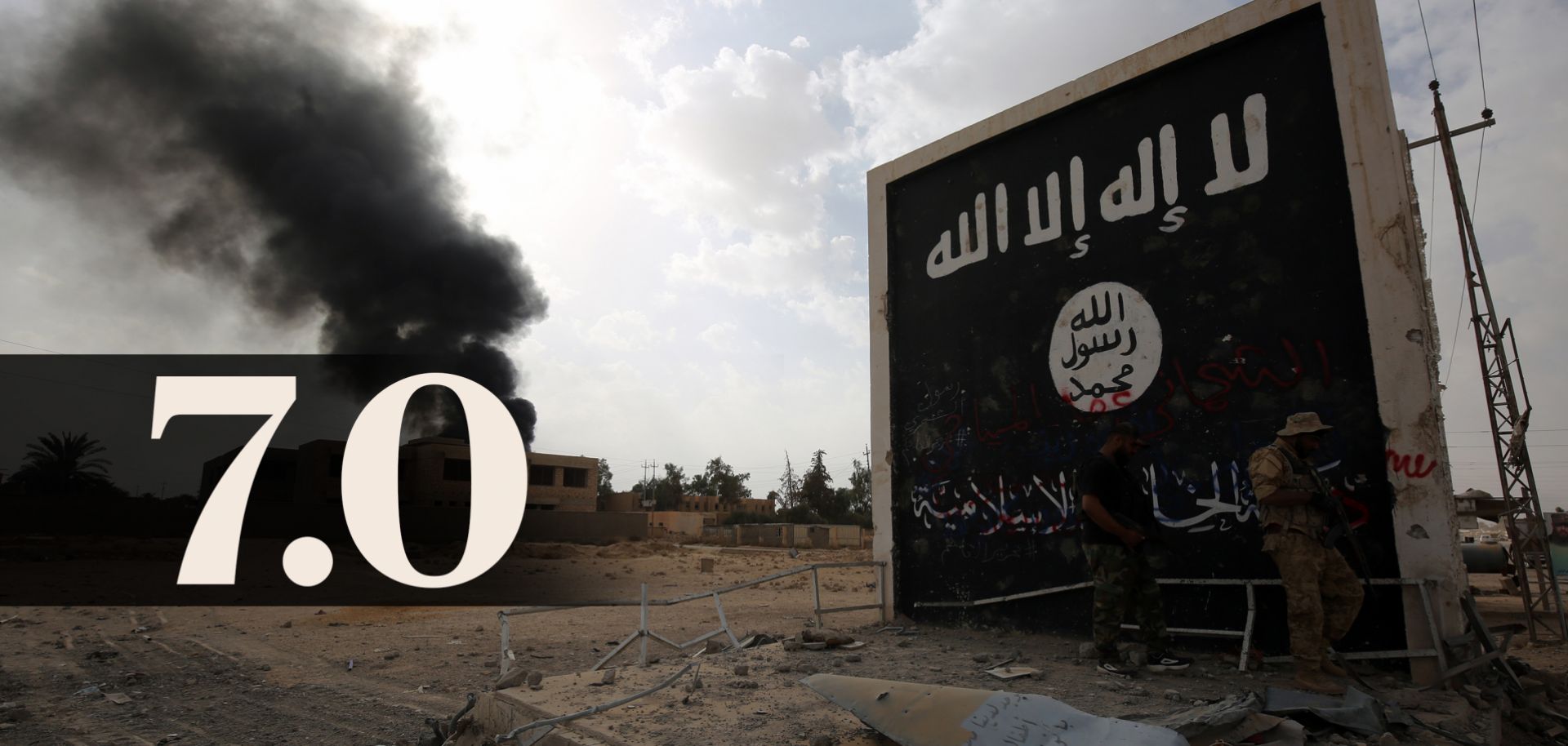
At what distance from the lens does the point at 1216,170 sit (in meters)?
5.47

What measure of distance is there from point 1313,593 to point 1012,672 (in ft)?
5.13

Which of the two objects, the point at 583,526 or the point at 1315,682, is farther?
the point at 583,526

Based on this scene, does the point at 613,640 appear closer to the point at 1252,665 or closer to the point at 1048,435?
the point at 1048,435

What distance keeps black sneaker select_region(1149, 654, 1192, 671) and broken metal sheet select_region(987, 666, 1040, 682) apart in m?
0.64

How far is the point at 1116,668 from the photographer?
4.33 meters

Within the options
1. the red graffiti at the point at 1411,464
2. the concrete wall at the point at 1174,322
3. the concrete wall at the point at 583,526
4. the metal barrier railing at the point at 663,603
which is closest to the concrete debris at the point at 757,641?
the metal barrier railing at the point at 663,603

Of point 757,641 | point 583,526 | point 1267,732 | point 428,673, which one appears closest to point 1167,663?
point 1267,732

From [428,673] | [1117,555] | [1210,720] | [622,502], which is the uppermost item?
[622,502]

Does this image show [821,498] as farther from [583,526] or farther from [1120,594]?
[1120,594]

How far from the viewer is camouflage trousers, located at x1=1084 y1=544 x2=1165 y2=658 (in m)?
4.36

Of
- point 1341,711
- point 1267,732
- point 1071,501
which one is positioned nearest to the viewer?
point 1267,732

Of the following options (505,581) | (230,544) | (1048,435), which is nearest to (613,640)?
(1048,435)

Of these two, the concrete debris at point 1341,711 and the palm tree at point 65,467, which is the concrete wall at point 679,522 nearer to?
the palm tree at point 65,467

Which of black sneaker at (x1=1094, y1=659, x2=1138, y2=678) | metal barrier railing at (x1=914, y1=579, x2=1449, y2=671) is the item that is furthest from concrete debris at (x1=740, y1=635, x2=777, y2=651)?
black sneaker at (x1=1094, y1=659, x2=1138, y2=678)
